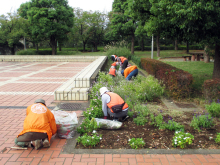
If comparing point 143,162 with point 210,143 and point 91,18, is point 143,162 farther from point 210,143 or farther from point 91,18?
point 91,18

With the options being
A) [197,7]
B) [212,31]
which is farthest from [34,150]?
[212,31]

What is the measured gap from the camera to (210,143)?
3.68 meters

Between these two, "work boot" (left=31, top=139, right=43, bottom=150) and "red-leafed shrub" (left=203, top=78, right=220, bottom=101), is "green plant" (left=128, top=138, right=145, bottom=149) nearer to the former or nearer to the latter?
"work boot" (left=31, top=139, right=43, bottom=150)

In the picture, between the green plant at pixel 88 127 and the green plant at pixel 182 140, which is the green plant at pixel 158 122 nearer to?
the green plant at pixel 182 140

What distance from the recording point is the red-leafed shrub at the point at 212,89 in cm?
541

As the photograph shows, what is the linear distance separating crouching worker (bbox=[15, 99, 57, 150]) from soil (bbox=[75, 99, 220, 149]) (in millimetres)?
596

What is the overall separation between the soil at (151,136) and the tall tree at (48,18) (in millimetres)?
25818

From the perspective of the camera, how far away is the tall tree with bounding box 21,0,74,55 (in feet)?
90.2

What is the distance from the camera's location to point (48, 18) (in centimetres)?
2803

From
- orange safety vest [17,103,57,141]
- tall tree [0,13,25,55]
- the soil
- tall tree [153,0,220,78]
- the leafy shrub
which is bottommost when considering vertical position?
the soil

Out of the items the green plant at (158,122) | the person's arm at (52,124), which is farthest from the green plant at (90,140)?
the green plant at (158,122)

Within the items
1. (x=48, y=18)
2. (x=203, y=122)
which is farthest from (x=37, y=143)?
(x=48, y=18)

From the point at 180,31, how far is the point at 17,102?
6079 mm

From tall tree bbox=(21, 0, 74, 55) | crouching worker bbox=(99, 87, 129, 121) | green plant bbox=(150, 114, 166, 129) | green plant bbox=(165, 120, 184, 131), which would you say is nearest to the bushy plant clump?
green plant bbox=(165, 120, 184, 131)
